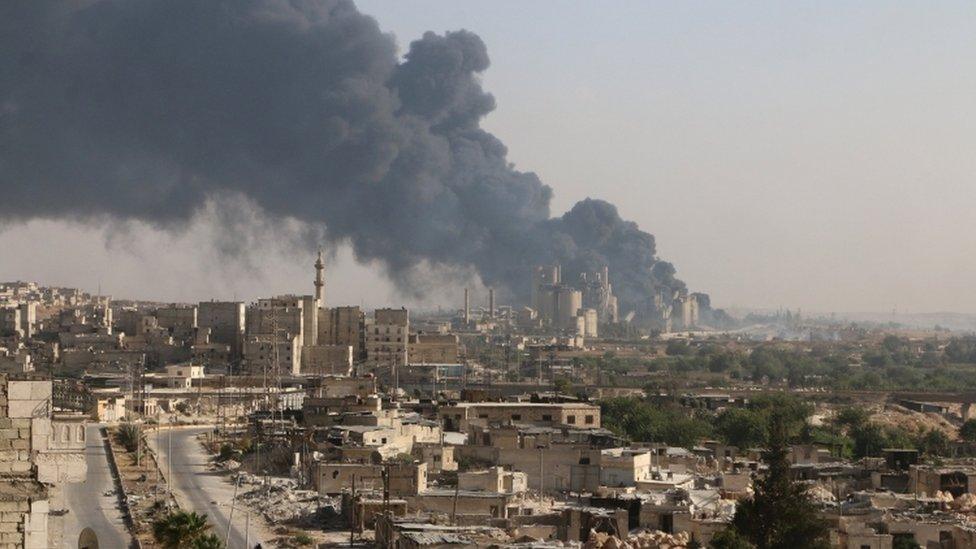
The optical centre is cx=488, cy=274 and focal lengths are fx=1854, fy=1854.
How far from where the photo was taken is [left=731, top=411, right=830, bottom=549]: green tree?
21.3 metres

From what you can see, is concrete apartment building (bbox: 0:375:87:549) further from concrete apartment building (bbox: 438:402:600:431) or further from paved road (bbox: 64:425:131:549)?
concrete apartment building (bbox: 438:402:600:431)

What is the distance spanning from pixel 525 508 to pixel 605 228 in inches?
4898

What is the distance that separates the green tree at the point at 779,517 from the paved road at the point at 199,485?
6177mm

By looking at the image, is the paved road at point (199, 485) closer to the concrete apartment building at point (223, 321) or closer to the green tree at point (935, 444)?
the green tree at point (935, 444)

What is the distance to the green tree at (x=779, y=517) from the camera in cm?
2128

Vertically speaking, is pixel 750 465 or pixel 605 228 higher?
pixel 605 228

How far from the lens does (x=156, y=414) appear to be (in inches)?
1954

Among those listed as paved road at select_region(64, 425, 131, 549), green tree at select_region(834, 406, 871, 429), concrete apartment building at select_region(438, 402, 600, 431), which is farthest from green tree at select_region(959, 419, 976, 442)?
paved road at select_region(64, 425, 131, 549)

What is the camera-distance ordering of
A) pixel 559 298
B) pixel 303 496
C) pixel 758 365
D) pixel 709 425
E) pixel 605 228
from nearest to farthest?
pixel 303 496 → pixel 709 425 → pixel 758 365 → pixel 559 298 → pixel 605 228

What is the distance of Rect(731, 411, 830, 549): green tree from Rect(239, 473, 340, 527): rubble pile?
21.4 ft

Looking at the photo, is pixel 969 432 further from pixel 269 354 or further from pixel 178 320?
pixel 178 320

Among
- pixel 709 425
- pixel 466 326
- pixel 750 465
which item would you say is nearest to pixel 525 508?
pixel 750 465

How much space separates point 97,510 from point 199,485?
4.96m

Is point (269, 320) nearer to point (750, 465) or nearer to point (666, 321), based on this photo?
point (750, 465)
